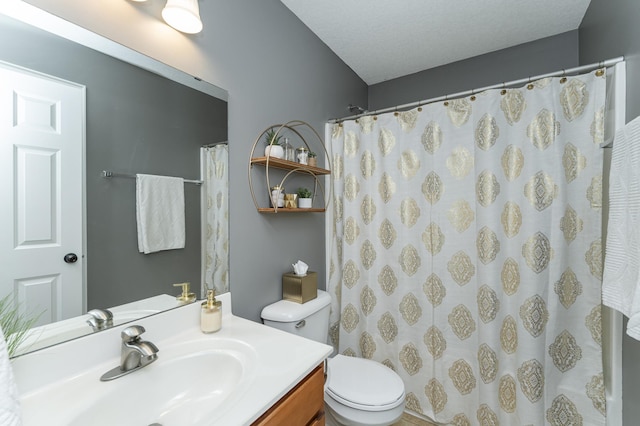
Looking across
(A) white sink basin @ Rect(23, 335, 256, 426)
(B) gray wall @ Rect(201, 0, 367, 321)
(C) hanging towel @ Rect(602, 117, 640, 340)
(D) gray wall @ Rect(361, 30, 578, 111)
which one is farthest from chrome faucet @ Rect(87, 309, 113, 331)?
(D) gray wall @ Rect(361, 30, 578, 111)

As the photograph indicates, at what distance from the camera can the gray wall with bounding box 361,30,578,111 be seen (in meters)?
1.89

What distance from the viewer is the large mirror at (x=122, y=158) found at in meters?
0.77

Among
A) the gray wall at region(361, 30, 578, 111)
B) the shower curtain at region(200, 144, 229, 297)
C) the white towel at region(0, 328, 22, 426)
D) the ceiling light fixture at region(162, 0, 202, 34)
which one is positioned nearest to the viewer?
the white towel at region(0, 328, 22, 426)

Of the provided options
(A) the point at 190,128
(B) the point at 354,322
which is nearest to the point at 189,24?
(A) the point at 190,128

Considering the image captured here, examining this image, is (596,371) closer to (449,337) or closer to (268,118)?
(449,337)

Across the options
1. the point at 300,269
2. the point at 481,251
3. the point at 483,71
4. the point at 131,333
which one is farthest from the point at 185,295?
the point at 483,71

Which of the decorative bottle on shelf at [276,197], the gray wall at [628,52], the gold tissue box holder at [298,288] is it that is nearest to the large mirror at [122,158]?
the decorative bottle on shelf at [276,197]

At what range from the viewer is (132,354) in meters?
0.82

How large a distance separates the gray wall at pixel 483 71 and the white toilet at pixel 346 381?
6.28ft

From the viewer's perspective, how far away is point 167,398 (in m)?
0.84

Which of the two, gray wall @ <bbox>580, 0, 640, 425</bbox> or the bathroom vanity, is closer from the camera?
the bathroom vanity

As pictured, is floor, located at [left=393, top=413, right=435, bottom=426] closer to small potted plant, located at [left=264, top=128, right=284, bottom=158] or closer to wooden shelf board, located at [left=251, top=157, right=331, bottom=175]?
wooden shelf board, located at [left=251, top=157, right=331, bottom=175]

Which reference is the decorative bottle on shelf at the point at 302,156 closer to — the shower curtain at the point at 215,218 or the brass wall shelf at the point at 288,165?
the brass wall shelf at the point at 288,165

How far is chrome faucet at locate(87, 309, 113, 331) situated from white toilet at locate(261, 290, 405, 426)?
69 centimetres
